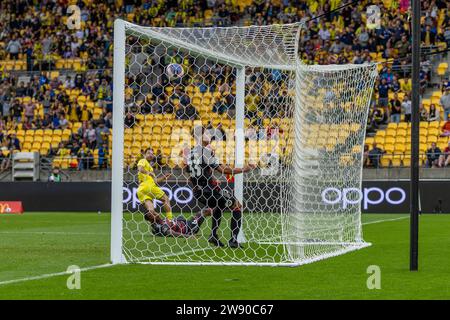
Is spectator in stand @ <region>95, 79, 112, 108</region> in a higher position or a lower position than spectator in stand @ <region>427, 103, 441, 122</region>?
higher

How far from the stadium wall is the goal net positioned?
156 inches

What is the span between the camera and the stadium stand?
32.5 metres

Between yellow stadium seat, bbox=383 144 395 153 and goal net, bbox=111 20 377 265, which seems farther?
yellow stadium seat, bbox=383 144 395 153

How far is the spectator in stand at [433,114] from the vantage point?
31.5 meters

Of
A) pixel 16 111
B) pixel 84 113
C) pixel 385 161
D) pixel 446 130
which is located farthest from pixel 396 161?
pixel 16 111

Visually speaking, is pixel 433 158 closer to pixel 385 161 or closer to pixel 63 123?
pixel 385 161

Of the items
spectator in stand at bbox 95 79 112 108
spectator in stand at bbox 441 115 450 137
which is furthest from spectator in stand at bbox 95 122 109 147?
spectator in stand at bbox 441 115 450 137

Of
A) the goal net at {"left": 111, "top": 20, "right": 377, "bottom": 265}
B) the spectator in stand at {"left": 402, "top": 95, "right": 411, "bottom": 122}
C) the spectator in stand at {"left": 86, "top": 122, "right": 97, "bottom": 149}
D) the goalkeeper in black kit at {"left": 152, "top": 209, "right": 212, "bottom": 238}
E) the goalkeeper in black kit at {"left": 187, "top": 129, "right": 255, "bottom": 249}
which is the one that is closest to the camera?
the goal net at {"left": 111, "top": 20, "right": 377, "bottom": 265}

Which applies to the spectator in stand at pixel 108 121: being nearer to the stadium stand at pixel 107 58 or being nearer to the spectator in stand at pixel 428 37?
the stadium stand at pixel 107 58

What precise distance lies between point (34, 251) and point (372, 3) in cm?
2351

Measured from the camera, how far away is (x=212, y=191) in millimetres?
14859

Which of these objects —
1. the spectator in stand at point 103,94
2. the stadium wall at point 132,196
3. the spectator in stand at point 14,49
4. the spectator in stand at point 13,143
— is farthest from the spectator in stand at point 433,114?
the spectator in stand at point 14,49

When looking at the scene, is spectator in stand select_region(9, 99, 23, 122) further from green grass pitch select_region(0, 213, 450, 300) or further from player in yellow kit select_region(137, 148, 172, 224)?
green grass pitch select_region(0, 213, 450, 300)
